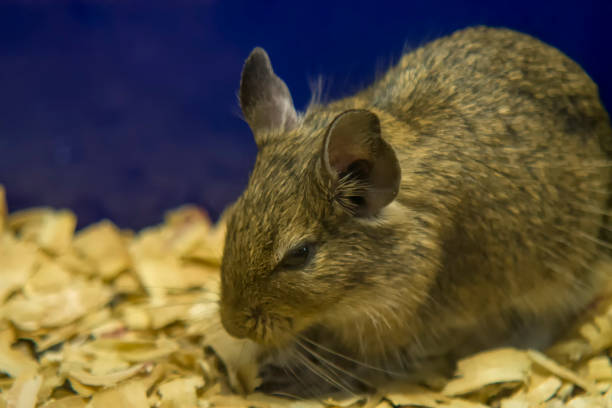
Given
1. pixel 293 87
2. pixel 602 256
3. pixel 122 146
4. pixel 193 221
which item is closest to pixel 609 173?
pixel 602 256

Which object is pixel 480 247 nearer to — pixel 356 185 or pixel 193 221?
pixel 356 185

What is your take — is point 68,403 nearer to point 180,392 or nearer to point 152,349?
point 180,392

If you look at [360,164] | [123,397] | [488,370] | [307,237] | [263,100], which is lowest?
[488,370]

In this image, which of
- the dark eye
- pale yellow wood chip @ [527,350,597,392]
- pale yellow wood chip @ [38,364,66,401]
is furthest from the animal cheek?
pale yellow wood chip @ [527,350,597,392]

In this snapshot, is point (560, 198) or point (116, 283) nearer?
point (560, 198)

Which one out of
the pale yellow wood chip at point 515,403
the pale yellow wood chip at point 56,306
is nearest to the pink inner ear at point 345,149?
the pale yellow wood chip at point 515,403

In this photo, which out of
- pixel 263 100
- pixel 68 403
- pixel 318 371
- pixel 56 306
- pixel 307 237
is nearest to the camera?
pixel 307 237

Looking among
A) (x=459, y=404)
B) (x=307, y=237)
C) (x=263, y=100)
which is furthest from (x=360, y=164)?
(x=459, y=404)
